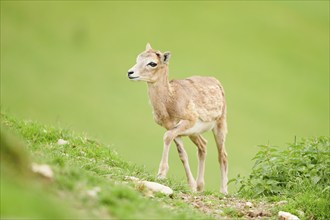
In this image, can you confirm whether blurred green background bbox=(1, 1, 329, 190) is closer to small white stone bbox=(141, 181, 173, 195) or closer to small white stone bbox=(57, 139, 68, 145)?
small white stone bbox=(57, 139, 68, 145)

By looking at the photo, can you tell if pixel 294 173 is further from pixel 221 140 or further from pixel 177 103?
pixel 221 140

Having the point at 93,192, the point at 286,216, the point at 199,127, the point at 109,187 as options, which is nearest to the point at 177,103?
the point at 199,127

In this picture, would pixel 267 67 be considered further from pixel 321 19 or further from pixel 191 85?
pixel 191 85

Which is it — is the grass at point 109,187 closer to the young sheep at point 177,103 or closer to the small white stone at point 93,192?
the small white stone at point 93,192

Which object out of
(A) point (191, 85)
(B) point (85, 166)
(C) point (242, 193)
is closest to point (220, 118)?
(A) point (191, 85)

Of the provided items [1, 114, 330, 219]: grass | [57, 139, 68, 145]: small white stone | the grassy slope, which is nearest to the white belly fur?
[1, 114, 330, 219]: grass

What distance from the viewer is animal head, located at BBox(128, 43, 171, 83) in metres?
14.6

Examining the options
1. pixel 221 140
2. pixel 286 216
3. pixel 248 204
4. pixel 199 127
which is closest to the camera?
pixel 286 216

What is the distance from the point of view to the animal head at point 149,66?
1455 centimetres

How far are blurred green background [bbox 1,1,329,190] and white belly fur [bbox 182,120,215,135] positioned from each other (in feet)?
68.5

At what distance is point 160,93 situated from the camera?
48.4ft

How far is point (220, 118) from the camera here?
16.1 meters

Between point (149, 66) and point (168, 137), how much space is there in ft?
4.87

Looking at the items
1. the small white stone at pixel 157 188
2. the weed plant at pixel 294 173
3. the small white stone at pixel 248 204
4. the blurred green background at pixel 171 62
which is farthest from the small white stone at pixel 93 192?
the blurred green background at pixel 171 62
